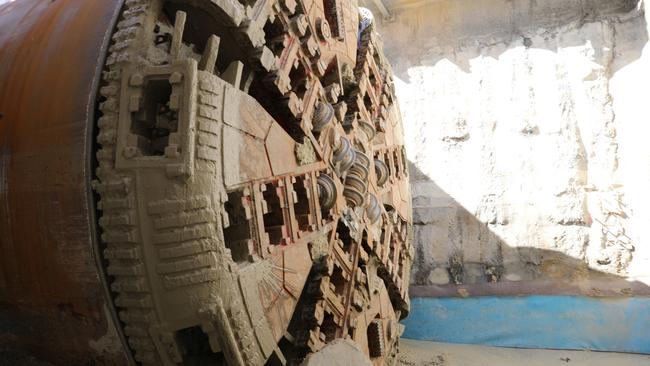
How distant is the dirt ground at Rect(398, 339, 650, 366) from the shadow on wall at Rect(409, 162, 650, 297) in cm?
64

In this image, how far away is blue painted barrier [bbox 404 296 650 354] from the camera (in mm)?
5137

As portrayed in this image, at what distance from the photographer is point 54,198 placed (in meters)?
1.72

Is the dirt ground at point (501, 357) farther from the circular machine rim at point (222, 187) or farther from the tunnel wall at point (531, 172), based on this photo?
the circular machine rim at point (222, 187)

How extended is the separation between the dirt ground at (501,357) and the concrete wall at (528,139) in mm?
757

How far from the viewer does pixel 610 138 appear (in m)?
5.68

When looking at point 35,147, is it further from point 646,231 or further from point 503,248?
point 646,231

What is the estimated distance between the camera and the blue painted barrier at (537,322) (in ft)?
16.9

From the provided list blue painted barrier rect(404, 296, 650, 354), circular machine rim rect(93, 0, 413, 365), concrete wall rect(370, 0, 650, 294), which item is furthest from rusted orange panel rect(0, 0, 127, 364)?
concrete wall rect(370, 0, 650, 294)

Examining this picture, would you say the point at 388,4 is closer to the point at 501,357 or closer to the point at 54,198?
the point at 501,357

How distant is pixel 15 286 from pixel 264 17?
1.56 metres

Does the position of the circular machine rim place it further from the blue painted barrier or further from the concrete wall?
the concrete wall

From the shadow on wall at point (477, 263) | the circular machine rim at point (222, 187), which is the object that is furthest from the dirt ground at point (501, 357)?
the circular machine rim at point (222, 187)

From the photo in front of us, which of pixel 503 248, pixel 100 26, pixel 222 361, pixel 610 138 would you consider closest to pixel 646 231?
pixel 610 138

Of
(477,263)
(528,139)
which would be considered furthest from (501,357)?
(528,139)
